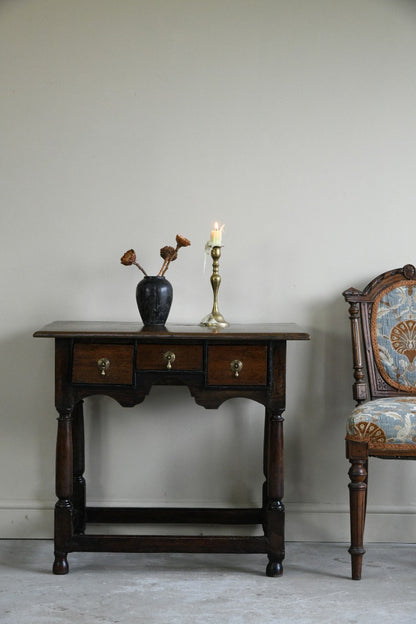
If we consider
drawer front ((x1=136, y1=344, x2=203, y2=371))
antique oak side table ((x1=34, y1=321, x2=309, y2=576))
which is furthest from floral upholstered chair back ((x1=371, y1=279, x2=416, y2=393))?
drawer front ((x1=136, y1=344, x2=203, y2=371))

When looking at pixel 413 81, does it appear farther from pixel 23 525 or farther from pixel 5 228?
pixel 23 525

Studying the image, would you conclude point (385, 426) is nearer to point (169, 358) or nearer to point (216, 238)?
point (169, 358)

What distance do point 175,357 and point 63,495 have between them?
2.11 ft

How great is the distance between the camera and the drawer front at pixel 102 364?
2.73 metres

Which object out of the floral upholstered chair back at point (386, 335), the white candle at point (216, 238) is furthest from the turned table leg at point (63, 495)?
the floral upholstered chair back at point (386, 335)

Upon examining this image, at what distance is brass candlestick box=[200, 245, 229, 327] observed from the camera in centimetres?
300

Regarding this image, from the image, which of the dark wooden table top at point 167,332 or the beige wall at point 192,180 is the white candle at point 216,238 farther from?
the dark wooden table top at point 167,332

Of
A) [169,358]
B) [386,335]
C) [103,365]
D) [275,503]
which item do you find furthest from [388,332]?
[103,365]

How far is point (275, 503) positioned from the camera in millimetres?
2768

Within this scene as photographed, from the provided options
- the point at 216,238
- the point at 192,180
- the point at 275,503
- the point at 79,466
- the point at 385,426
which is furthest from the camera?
the point at 192,180

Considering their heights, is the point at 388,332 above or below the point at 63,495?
above

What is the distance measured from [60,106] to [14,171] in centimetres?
33

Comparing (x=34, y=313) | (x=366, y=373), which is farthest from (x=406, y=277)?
(x=34, y=313)

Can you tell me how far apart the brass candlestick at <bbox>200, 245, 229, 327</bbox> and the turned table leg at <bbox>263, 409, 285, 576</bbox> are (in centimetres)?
44
